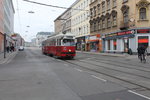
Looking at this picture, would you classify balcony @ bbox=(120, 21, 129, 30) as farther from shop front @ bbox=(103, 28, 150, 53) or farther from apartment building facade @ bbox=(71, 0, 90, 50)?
apartment building facade @ bbox=(71, 0, 90, 50)

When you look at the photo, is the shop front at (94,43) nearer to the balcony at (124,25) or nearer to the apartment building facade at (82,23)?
the apartment building facade at (82,23)

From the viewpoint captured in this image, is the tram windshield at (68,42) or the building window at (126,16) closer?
the tram windshield at (68,42)

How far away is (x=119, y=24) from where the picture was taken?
116ft

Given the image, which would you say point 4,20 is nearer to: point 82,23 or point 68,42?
point 82,23

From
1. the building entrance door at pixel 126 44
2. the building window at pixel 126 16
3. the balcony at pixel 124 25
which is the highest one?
the building window at pixel 126 16

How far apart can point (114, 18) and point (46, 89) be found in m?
32.4

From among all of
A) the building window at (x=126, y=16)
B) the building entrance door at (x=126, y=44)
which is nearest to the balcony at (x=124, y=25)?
the building window at (x=126, y=16)

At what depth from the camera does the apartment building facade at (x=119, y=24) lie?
30.8 metres

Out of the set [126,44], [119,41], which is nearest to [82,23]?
[119,41]

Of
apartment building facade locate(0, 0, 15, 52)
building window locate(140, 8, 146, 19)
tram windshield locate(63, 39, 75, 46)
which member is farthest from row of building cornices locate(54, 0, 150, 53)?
apartment building facade locate(0, 0, 15, 52)

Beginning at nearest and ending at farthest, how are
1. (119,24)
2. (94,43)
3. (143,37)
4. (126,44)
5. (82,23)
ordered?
(143,37), (126,44), (119,24), (94,43), (82,23)

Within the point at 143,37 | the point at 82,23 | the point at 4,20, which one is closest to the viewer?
the point at 143,37

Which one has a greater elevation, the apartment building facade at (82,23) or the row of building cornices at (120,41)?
the apartment building facade at (82,23)

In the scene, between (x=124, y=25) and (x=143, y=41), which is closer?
(x=143, y=41)
